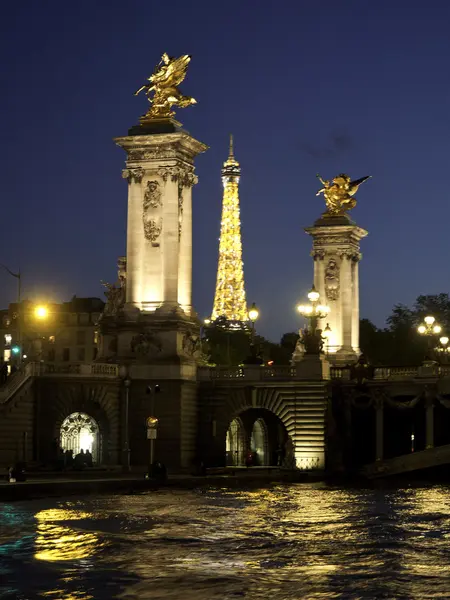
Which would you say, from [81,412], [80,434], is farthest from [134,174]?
[80,434]

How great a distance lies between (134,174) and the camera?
92.5 m

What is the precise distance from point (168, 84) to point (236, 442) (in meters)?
25.6

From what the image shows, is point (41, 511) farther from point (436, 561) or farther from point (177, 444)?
point (177, 444)

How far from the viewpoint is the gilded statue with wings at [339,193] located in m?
117

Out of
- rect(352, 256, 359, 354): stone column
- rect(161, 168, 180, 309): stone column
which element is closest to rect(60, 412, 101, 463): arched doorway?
rect(161, 168, 180, 309): stone column

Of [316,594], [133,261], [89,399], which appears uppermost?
[133,261]

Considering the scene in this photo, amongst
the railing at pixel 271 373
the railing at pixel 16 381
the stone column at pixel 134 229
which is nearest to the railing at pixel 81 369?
the railing at pixel 16 381

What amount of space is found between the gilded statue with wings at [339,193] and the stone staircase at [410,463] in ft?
101

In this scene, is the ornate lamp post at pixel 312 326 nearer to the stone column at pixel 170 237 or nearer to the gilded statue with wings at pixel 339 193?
the stone column at pixel 170 237

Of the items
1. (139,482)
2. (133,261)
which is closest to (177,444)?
(133,261)

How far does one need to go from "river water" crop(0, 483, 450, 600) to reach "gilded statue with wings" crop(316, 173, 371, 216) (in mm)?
49055

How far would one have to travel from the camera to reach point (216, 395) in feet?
307

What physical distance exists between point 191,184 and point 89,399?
15.6 metres

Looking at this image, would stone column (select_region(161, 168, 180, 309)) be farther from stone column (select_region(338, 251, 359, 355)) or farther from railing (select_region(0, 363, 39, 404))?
stone column (select_region(338, 251, 359, 355))
